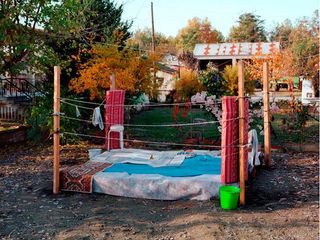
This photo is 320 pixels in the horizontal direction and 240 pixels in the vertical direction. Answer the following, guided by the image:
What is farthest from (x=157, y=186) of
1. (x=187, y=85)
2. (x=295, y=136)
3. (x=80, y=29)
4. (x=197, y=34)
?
(x=197, y=34)

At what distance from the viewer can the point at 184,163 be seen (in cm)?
681

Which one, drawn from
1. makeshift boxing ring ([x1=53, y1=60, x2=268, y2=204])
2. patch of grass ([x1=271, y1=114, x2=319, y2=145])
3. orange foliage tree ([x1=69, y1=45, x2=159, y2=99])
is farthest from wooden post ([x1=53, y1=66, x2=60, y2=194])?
patch of grass ([x1=271, y1=114, x2=319, y2=145])

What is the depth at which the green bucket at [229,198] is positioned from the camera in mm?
4994

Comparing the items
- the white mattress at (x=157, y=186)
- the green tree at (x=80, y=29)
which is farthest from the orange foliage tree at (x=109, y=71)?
the white mattress at (x=157, y=186)

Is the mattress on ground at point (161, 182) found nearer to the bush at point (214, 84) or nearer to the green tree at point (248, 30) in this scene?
the bush at point (214, 84)

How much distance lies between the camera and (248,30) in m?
40.0

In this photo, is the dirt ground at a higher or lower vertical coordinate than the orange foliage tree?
lower

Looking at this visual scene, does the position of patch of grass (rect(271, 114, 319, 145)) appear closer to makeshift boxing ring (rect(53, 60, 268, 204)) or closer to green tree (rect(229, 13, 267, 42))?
makeshift boxing ring (rect(53, 60, 268, 204))

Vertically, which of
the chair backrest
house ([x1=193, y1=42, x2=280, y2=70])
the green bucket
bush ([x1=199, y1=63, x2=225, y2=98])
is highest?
house ([x1=193, y1=42, x2=280, y2=70])

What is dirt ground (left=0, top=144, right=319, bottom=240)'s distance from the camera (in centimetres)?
429

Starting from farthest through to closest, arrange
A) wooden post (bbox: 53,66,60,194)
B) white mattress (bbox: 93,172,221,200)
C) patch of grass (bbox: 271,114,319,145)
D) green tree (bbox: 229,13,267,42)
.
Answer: green tree (bbox: 229,13,267,42)
patch of grass (bbox: 271,114,319,145)
wooden post (bbox: 53,66,60,194)
white mattress (bbox: 93,172,221,200)

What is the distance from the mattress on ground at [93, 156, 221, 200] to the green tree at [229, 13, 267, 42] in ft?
114

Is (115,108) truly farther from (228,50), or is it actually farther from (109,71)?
(228,50)

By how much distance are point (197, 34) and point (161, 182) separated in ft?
128
